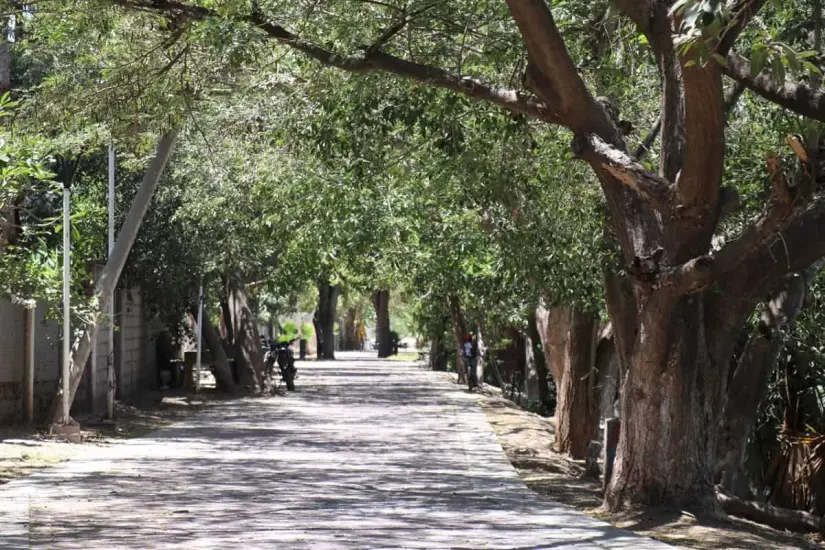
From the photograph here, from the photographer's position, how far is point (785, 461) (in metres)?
17.6

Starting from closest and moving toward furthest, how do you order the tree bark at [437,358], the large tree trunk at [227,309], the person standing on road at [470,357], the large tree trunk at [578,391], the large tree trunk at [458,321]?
1. the large tree trunk at [578,391]
2. the large tree trunk at [227,309]
3. the person standing on road at [470,357]
4. the large tree trunk at [458,321]
5. the tree bark at [437,358]

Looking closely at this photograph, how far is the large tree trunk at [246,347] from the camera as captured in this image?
2923cm

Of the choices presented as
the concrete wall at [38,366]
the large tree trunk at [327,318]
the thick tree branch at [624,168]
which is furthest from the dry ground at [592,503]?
the large tree trunk at [327,318]

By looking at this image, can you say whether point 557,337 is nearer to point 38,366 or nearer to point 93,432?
point 93,432

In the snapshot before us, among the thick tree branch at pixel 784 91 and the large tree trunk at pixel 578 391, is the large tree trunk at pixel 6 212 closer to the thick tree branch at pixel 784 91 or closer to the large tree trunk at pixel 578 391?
the large tree trunk at pixel 578 391

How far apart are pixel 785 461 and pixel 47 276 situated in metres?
10.3

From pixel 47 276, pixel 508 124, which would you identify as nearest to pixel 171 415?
pixel 47 276

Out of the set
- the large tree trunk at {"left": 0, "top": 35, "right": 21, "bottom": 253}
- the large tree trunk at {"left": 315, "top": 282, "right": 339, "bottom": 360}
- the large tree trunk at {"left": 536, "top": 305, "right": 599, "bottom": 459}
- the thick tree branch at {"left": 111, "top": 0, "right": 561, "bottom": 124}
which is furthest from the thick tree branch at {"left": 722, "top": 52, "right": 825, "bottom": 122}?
the large tree trunk at {"left": 315, "top": 282, "right": 339, "bottom": 360}

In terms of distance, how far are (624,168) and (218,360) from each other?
62.2 feet

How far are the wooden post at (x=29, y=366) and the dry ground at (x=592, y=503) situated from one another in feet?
22.9

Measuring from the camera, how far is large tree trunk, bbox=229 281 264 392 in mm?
29234

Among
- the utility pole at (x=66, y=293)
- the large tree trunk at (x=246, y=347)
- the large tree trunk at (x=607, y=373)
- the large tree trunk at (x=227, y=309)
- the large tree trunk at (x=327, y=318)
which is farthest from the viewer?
the large tree trunk at (x=327, y=318)

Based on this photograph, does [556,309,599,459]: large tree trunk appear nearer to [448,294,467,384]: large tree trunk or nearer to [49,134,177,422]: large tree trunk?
[49,134,177,422]: large tree trunk

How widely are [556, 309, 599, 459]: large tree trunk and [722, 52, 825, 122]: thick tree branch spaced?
9388 millimetres
